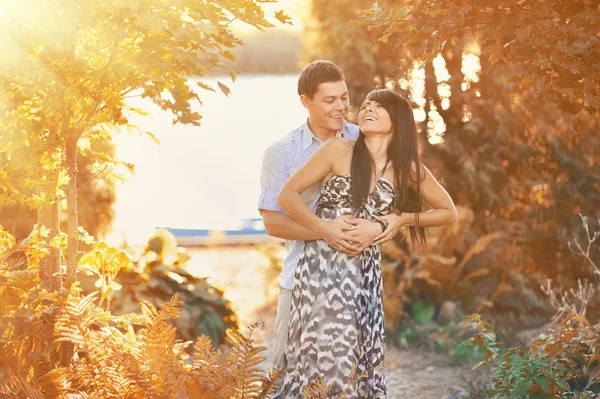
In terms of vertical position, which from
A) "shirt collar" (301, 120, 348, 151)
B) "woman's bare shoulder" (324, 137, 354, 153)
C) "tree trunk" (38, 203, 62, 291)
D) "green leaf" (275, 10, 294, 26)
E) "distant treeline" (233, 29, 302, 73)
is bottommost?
"tree trunk" (38, 203, 62, 291)

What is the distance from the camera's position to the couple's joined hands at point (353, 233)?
337cm

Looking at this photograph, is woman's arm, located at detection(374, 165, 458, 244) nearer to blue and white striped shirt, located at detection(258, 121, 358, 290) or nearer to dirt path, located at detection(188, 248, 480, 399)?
blue and white striped shirt, located at detection(258, 121, 358, 290)

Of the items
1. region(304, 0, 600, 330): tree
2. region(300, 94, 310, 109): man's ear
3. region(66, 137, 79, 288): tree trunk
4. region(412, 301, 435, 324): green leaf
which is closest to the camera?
region(66, 137, 79, 288): tree trunk

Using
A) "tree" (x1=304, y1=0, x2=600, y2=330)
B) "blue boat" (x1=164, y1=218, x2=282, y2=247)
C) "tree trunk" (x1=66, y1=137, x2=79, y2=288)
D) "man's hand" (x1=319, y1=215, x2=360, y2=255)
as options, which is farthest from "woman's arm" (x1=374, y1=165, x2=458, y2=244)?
"blue boat" (x1=164, y1=218, x2=282, y2=247)

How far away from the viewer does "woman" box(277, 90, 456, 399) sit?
11.1 feet

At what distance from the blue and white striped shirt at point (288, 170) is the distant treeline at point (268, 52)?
15.0 meters

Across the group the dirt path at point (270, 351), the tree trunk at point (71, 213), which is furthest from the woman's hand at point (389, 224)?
the tree trunk at point (71, 213)

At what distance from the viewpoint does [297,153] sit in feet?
12.6

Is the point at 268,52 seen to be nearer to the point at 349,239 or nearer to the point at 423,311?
the point at 423,311

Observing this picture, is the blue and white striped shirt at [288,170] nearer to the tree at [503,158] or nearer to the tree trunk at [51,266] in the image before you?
the tree trunk at [51,266]

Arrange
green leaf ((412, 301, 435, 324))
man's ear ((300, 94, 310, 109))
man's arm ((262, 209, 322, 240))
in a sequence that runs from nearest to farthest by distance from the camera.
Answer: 1. man's arm ((262, 209, 322, 240))
2. man's ear ((300, 94, 310, 109))
3. green leaf ((412, 301, 435, 324))

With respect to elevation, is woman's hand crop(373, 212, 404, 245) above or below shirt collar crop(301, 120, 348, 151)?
below

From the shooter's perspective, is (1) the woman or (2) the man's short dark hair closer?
(1) the woman

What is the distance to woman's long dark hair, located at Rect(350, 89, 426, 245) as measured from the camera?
344cm
